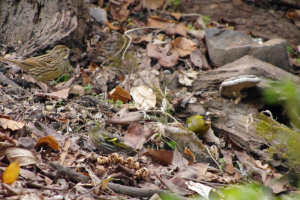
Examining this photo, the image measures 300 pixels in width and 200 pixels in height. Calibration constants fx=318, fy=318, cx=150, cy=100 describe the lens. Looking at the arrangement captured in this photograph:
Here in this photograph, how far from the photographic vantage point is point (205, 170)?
4363mm

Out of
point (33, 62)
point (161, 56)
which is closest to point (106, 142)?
point (33, 62)

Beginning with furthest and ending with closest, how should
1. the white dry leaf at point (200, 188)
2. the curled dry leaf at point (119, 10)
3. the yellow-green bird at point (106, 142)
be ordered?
the curled dry leaf at point (119, 10) < the yellow-green bird at point (106, 142) < the white dry leaf at point (200, 188)

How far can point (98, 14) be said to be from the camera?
8188mm

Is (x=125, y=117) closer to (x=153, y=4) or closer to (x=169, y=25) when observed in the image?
(x=169, y=25)

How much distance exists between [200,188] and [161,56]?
163 inches

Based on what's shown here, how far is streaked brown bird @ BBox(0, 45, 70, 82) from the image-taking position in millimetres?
6176

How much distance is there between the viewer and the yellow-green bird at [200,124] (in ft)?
17.8

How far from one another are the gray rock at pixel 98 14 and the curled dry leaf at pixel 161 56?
151 centimetres

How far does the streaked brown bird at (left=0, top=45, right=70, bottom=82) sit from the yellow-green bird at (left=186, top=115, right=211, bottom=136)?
288 centimetres

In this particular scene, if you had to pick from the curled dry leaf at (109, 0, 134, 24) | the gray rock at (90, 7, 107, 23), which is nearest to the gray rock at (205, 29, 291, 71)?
the curled dry leaf at (109, 0, 134, 24)

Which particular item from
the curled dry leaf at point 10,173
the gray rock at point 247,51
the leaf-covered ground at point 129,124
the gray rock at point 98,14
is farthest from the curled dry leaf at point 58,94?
the gray rock at point 247,51

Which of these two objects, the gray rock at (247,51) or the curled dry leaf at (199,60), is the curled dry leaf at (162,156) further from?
the gray rock at (247,51)

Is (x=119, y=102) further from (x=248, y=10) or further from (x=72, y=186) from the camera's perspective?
(x=248, y=10)

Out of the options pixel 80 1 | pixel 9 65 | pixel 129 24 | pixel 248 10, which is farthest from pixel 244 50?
pixel 9 65
